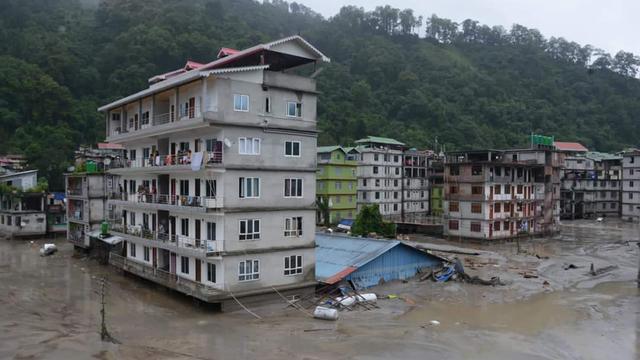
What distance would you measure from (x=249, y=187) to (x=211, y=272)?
5.21m

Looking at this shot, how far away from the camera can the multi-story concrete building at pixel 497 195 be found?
61812 millimetres

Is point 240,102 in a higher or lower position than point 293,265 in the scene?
higher

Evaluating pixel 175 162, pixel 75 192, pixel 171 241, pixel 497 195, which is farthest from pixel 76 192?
pixel 497 195

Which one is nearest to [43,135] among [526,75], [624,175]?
[624,175]

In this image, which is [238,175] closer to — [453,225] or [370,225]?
[370,225]

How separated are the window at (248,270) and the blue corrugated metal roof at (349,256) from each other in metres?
5.02

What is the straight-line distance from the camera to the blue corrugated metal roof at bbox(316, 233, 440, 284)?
33.5 meters

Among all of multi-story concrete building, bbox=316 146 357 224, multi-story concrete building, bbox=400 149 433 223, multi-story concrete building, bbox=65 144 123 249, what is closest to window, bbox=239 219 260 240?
multi-story concrete building, bbox=65 144 123 249

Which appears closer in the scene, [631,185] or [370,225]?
[370,225]

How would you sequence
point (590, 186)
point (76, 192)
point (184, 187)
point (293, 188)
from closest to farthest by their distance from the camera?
point (293, 188)
point (184, 187)
point (76, 192)
point (590, 186)

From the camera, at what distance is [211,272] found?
2894cm

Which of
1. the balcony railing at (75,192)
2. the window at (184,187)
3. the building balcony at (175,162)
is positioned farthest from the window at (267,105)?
the balcony railing at (75,192)

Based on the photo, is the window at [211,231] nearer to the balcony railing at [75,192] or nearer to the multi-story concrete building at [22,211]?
the balcony railing at [75,192]

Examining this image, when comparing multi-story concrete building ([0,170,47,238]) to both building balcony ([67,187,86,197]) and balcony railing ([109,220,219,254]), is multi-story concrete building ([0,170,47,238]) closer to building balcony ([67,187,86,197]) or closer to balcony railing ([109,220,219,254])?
building balcony ([67,187,86,197])
